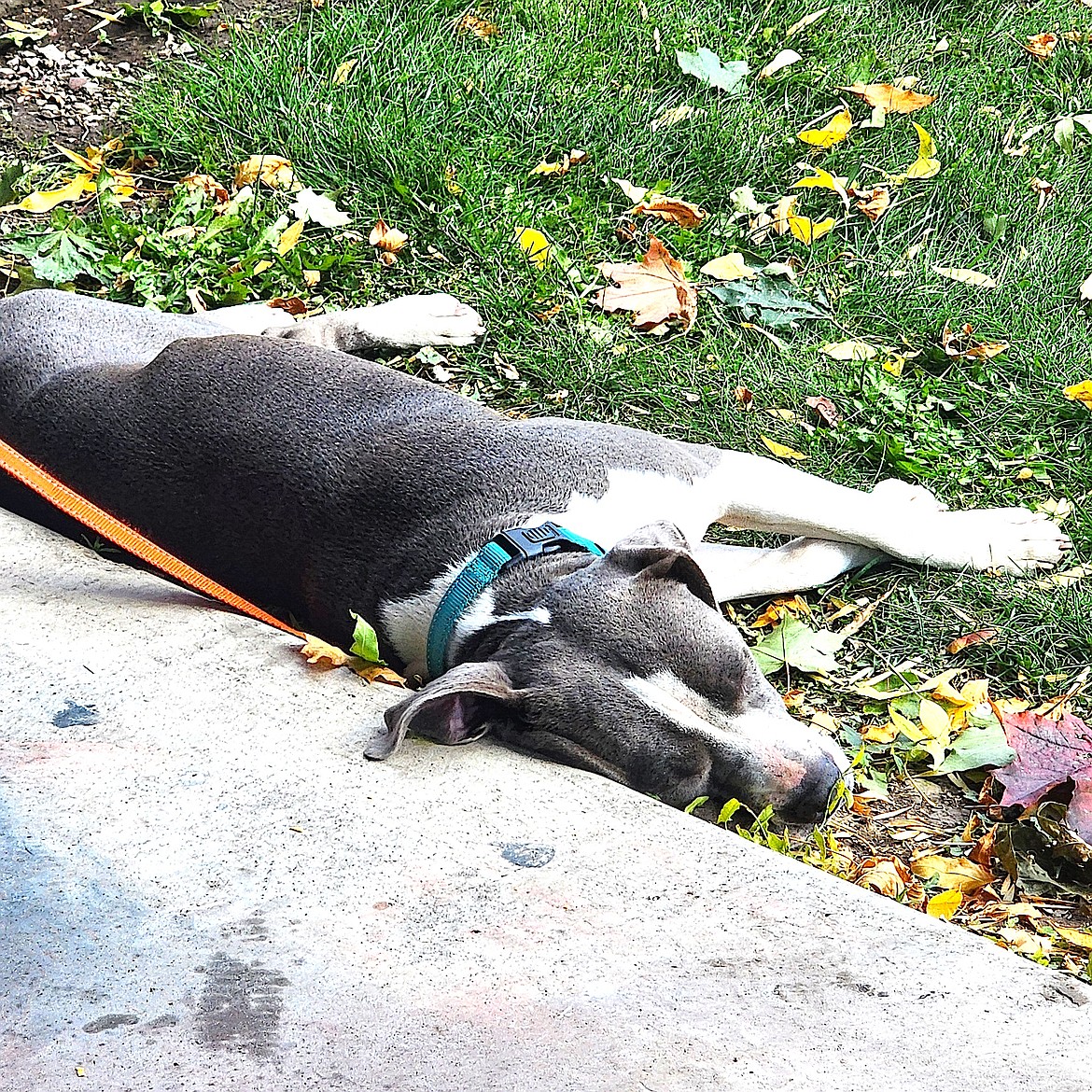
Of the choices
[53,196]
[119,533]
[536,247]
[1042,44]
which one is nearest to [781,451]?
[536,247]

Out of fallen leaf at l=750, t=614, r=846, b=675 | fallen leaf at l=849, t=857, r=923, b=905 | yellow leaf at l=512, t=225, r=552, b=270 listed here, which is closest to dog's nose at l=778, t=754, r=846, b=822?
fallen leaf at l=849, t=857, r=923, b=905

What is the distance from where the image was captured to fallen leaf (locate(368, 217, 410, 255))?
5289mm

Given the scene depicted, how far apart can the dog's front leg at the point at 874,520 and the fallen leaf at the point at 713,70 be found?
8.19ft

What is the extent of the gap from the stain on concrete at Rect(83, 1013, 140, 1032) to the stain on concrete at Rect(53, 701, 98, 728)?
0.90 metres

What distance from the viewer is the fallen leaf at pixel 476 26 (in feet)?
19.6

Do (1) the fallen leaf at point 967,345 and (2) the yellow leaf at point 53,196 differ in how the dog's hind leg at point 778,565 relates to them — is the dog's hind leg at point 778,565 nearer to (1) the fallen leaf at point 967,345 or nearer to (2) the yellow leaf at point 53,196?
(1) the fallen leaf at point 967,345

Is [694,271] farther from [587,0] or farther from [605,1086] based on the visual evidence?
[605,1086]

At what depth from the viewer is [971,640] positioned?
377cm

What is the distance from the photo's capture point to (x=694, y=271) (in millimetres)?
5059

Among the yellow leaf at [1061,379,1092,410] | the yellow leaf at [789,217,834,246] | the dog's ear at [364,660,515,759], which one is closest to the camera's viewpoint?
the dog's ear at [364,660,515,759]

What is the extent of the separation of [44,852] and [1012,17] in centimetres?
594

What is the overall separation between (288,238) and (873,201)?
8.16ft

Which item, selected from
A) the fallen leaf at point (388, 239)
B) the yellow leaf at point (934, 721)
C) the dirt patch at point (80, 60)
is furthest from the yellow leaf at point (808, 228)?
the dirt patch at point (80, 60)

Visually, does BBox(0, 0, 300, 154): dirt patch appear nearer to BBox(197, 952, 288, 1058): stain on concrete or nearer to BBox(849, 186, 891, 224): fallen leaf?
BBox(849, 186, 891, 224): fallen leaf
